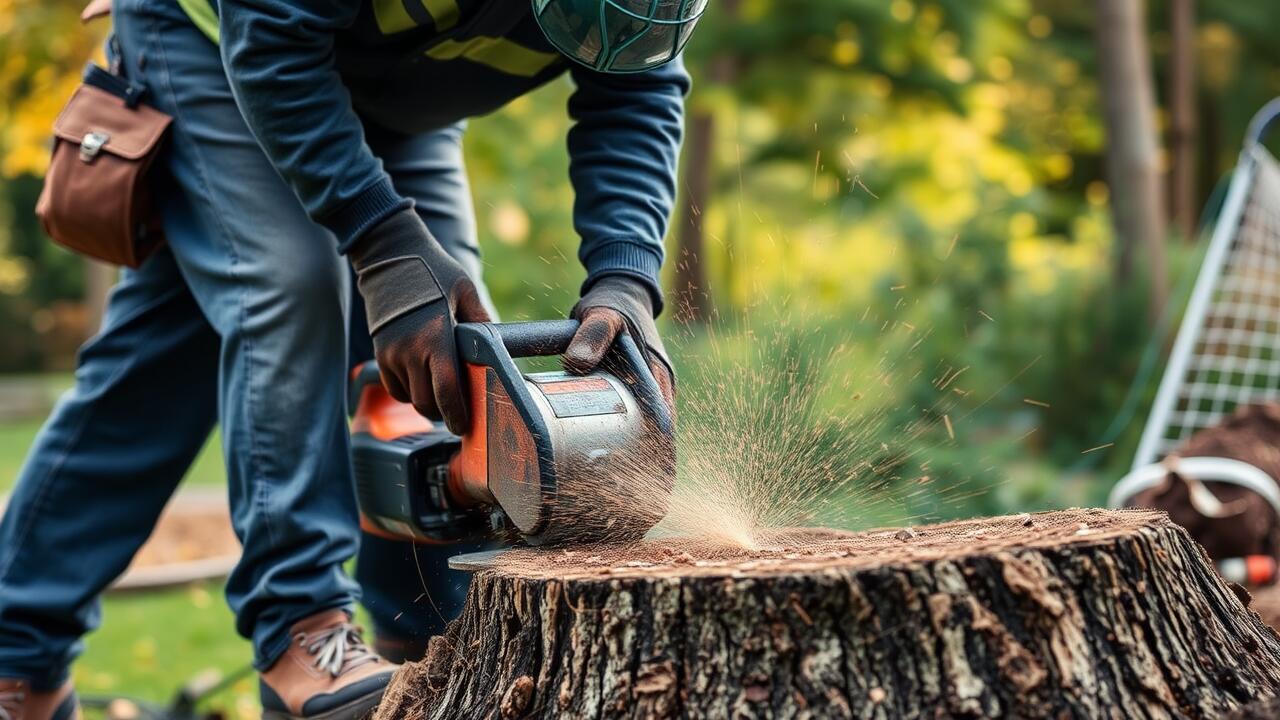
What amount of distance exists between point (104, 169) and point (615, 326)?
1093 mm

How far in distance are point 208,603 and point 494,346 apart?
344 cm

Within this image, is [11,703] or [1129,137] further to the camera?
[1129,137]

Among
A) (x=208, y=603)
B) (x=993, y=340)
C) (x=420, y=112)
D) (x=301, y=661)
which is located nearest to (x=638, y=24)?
(x=420, y=112)

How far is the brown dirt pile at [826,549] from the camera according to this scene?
68.2 inches

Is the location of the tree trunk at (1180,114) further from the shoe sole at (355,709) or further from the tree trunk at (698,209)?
the shoe sole at (355,709)

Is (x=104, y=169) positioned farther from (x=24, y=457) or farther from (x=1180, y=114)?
(x=24, y=457)

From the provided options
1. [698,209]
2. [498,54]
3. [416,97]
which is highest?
[498,54]

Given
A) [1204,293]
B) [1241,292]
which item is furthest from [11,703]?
[1241,292]

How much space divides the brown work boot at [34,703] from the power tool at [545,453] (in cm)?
93

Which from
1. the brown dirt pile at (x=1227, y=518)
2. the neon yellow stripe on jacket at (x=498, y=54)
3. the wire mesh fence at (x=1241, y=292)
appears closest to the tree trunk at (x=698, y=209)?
the wire mesh fence at (x=1241, y=292)

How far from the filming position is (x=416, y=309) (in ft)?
7.43

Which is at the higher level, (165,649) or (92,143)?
(92,143)

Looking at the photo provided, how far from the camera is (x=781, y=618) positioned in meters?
1.68

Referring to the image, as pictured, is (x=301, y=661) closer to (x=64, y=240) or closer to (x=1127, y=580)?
(x=64, y=240)
